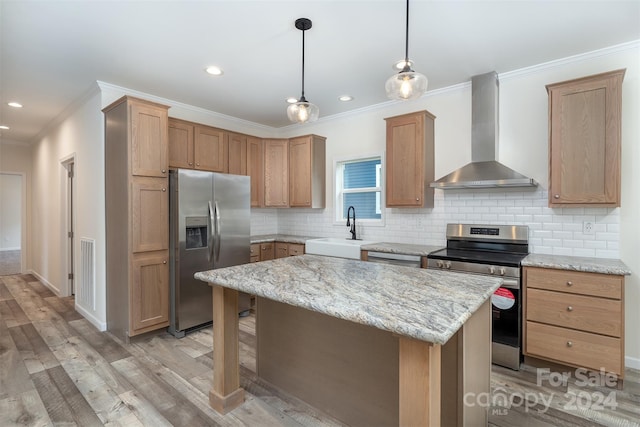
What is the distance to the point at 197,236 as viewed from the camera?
348cm

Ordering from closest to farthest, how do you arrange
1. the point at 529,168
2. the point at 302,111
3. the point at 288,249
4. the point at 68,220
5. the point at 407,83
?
the point at 407,83
the point at 302,111
the point at 529,168
the point at 288,249
the point at 68,220

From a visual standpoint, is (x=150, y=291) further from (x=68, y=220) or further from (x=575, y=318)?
(x=575, y=318)

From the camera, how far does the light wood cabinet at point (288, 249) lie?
433 centimetres

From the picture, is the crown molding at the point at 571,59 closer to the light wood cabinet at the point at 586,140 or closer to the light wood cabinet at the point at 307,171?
the light wood cabinet at the point at 586,140

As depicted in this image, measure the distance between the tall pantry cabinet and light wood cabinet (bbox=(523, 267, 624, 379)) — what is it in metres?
3.42

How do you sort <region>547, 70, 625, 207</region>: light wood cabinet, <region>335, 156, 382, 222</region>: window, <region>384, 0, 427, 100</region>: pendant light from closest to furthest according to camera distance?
<region>384, 0, 427, 100</region>: pendant light, <region>547, 70, 625, 207</region>: light wood cabinet, <region>335, 156, 382, 222</region>: window

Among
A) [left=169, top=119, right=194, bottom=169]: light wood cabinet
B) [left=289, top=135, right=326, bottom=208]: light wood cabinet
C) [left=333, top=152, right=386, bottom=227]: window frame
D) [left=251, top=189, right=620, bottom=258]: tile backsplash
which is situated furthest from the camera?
[left=289, top=135, right=326, bottom=208]: light wood cabinet

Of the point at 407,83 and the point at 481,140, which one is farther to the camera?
the point at 481,140

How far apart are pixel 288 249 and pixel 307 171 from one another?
113 centimetres

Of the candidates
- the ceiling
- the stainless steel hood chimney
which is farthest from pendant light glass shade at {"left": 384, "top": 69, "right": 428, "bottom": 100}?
the stainless steel hood chimney

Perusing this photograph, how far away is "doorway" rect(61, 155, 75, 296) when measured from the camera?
182 inches

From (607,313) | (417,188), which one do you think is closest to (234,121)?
(417,188)

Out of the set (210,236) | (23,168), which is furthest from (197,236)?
(23,168)

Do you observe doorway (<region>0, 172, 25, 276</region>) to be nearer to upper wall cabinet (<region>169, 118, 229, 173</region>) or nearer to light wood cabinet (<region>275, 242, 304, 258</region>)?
upper wall cabinet (<region>169, 118, 229, 173</region>)
